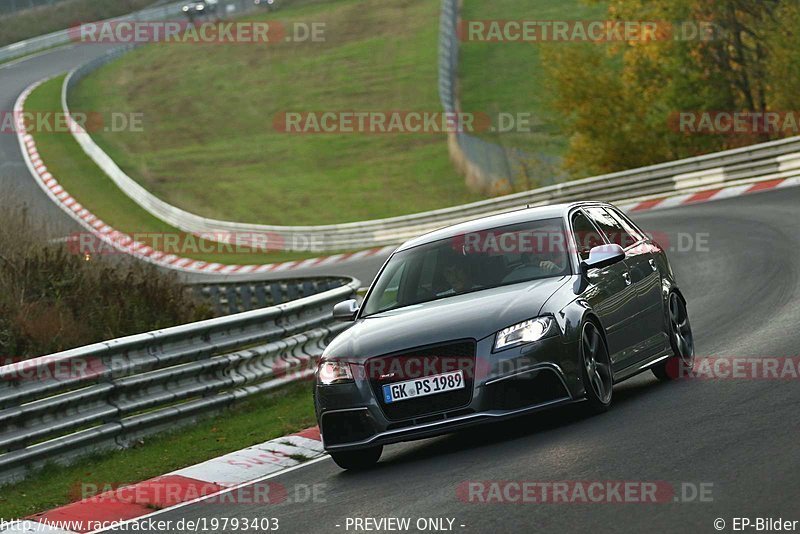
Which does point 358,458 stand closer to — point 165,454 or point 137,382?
point 165,454

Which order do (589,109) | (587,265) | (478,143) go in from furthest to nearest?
(478,143), (589,109), (587,265)

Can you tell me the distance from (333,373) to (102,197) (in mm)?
36991

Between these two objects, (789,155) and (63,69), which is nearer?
(789,155)

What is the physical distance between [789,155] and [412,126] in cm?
2854

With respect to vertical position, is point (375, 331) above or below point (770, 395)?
above

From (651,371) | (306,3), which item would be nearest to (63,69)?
(306,3)

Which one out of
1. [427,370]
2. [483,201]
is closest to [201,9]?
[483,201]

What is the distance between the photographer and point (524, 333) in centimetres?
891

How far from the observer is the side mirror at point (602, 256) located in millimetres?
9789

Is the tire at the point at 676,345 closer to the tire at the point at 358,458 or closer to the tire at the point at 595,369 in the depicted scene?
the tire at the point at 595,369

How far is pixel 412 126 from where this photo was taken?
54.5m

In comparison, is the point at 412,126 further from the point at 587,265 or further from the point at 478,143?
the point at 587,265

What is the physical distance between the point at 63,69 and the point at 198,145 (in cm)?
1704

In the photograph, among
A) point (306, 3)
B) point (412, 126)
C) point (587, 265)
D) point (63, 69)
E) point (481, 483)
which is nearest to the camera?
point (481, 483)
